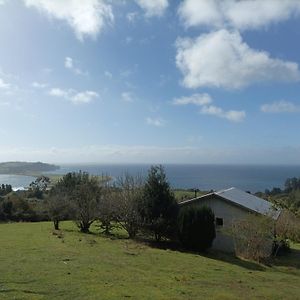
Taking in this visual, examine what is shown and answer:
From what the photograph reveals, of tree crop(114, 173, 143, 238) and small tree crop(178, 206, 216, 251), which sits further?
tree crop(114, 173, 143, 238)

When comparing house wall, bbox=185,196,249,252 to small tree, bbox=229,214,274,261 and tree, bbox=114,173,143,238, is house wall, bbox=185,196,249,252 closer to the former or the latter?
small tree, bbox=229,214,274,261

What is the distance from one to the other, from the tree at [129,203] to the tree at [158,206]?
29.1 inches

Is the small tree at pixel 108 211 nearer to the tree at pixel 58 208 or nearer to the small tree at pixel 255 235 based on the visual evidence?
the tree at pixel 58 208

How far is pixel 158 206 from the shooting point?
3234 centimetres

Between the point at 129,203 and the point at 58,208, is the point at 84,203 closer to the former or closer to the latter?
the point at 58,208

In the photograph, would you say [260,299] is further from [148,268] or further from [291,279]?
[291,279]

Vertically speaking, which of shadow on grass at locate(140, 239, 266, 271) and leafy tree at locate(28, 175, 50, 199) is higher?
leafy tree at locate(28, 175, 50, 199)

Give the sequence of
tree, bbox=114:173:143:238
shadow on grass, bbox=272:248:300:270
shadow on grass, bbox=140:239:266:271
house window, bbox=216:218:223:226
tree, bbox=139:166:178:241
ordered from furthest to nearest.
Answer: house window, bbox=216:218:223:226, tree, bbox=114:173:143:238, tree, bbox=139:166:178:241, shadow on grass, bbox=140:239:266:271, shadow on grass, bbox=272:248:300:270

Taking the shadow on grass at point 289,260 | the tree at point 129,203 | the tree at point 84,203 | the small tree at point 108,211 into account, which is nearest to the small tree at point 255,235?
the shadow on grass at point 289,260

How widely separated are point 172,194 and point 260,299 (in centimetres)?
2035

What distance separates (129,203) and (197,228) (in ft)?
22.5

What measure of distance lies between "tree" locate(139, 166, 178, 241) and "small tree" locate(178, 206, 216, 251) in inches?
65.3

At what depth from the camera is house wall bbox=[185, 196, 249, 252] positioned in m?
34.1

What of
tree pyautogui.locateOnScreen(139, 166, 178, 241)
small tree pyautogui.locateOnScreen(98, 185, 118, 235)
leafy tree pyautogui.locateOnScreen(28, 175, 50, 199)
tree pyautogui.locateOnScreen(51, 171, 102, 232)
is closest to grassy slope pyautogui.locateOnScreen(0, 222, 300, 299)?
tree pyautogui.locateOnScreen(139, 166, 178, 241)
